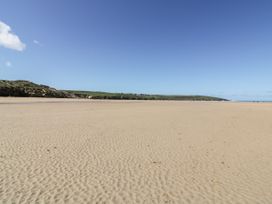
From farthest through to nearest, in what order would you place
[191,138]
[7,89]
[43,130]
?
[7,89]
[43,130]
[191,138]

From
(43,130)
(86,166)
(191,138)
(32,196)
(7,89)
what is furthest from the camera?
(7,89)

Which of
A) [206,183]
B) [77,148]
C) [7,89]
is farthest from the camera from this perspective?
[7,89]

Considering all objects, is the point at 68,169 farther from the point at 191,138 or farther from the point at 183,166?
the point at 191,138

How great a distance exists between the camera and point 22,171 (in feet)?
25.4

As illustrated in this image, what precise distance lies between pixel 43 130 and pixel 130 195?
34.7 ft

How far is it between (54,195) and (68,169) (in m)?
1.93

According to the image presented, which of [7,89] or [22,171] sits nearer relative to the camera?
[22,171]

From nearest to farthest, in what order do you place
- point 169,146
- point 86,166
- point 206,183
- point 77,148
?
1. point 206,183
2. point 86,166
3. point 77,148
4. point 169,146

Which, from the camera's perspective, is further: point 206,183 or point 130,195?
point 206,183

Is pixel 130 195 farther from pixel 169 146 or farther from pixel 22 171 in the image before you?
pixel 169 146

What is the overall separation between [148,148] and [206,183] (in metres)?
4.41

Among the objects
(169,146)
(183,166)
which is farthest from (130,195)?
(169,146)

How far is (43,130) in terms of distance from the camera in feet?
49.1

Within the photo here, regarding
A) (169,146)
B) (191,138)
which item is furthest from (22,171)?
(191,138)
